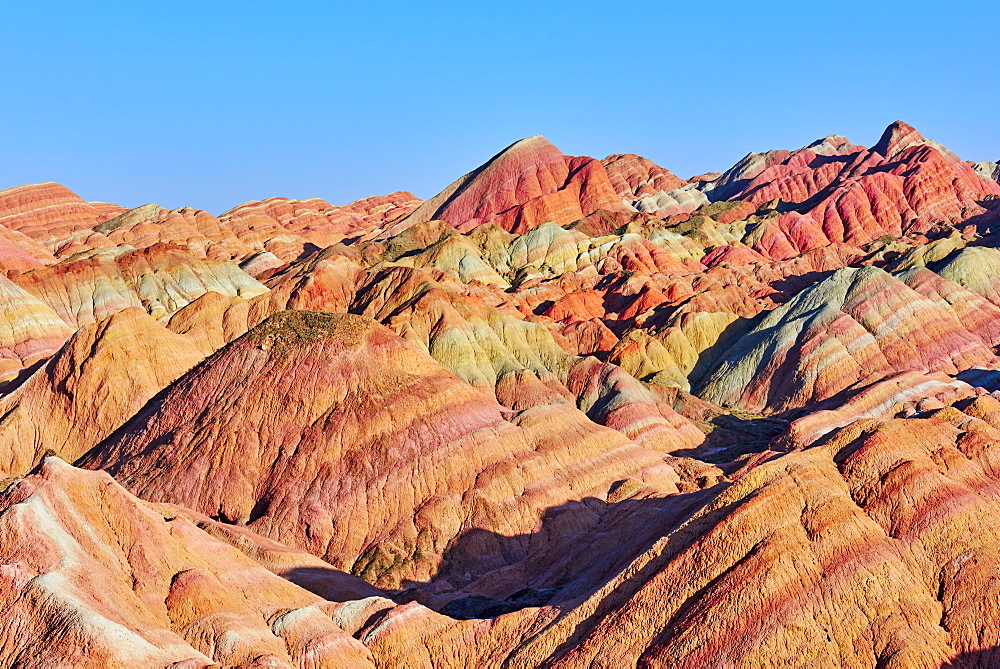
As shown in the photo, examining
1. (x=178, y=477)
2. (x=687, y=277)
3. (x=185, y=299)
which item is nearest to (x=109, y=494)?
(x=178, y=477)

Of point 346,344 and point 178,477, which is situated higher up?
point 346,344

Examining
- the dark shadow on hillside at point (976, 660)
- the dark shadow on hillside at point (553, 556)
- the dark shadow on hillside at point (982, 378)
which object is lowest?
the dark shadow on hillside at point (553, 556)

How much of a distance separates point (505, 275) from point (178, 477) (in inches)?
4374

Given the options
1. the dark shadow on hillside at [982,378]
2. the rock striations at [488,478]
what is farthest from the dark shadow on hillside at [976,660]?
the dark shadow on hillside at [982,378]

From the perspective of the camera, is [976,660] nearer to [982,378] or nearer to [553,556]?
[553,556]

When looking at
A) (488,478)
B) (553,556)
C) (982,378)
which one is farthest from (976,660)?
(982,378)

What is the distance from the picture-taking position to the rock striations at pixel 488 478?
3716 cm

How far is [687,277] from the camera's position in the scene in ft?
533

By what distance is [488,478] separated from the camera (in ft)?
207

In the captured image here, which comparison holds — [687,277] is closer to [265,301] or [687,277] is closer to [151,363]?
[265,301]

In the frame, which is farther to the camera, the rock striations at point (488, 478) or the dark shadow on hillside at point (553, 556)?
the dark shadow on hillside at point (553, 556)

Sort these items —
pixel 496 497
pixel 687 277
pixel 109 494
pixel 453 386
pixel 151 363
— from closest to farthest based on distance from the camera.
Result: pixel 109 494 < pixel 496 497 < pixel 453 386 < pixel 151 363 < pixel 687 277

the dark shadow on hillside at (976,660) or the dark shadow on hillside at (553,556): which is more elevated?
the dark shadow on hillside at (976,660)

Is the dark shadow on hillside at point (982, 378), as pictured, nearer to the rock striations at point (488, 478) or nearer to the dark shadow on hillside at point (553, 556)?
the rock striations at point (488, 478)
